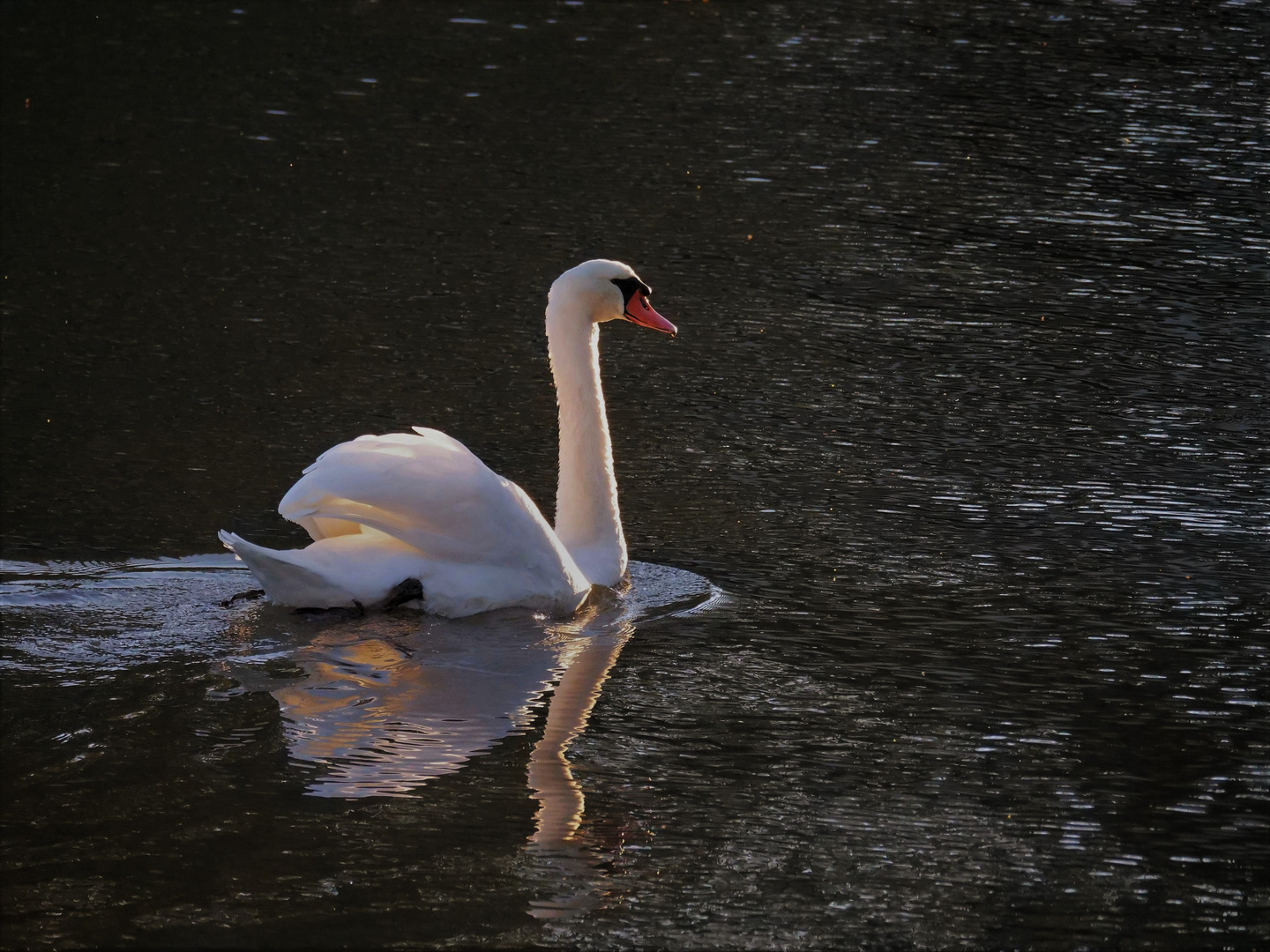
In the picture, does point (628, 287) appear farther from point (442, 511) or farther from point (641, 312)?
point (442, 511)

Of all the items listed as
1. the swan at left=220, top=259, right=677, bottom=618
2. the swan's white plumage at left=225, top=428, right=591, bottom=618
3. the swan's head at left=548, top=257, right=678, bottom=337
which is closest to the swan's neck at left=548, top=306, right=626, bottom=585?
the swan's head at left=548, top=257, right=678, bottom=337

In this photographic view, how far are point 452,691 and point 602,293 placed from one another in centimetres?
246

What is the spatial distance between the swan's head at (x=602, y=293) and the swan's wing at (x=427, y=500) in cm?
118

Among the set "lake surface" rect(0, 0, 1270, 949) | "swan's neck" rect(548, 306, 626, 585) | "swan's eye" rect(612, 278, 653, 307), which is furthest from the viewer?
"swan's eye" rect(612, 278, 653, 307)

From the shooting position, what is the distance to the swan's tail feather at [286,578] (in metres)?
6.88

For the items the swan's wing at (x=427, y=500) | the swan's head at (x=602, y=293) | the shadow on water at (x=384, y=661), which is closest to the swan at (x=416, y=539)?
the swan's wing at (x=427, y=500)

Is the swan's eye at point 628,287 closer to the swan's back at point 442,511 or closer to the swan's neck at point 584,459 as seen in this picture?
the swan's neck at point 584,459

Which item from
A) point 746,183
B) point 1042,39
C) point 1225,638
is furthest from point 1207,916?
point 1042,39

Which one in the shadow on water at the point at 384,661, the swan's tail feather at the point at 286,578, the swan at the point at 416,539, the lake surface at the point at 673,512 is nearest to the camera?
the lake surface at the point at 673,512

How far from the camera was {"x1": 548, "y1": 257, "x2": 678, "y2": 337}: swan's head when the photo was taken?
332 inches

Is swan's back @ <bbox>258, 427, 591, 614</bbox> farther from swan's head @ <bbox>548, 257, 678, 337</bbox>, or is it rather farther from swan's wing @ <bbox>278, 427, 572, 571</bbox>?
swan's head @ <bbox>548, 257, 678, 337</bbox>

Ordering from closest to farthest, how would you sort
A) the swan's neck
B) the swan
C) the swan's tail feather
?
1. the swan's tail feather
2. the swan
3. the swan's neck

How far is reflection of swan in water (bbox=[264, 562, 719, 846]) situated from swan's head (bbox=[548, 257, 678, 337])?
1.30m

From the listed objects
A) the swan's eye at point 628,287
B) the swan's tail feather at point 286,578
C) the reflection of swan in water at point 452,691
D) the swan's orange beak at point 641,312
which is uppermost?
the swan's eye at point 628,287
